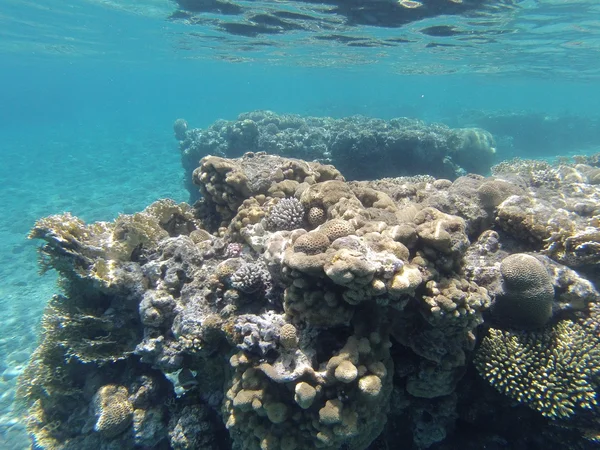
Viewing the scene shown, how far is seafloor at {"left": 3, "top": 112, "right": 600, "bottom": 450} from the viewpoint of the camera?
149 inches

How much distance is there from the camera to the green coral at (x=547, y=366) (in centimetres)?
399

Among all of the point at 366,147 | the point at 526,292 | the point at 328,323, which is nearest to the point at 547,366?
the point at 526,292

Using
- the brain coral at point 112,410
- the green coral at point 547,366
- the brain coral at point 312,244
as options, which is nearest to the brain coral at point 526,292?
the green coral at point 547,366

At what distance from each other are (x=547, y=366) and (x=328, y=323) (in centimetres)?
273

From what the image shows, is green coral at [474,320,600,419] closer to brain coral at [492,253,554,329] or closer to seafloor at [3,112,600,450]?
seafloor at [3,112,600,450]

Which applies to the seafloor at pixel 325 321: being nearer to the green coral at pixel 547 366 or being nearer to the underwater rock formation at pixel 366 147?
the green coral at pixel 547 366

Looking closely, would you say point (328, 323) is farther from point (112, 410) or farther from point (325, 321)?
point (112, 410)

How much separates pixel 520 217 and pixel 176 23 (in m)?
30.1

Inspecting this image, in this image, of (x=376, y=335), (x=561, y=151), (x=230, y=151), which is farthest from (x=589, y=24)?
(x=376, y=335)

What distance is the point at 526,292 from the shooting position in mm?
4199

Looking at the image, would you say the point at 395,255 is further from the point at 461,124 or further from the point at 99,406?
the point at 461,124

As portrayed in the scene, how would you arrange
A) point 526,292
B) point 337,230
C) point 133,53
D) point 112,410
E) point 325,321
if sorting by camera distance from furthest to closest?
point 133,53 < point 112,410 < point 526,292 < point 337,230 < point 325,321

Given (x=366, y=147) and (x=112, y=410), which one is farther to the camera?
(x=366, y=147)

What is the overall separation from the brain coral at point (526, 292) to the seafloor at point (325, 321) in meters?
0.02
